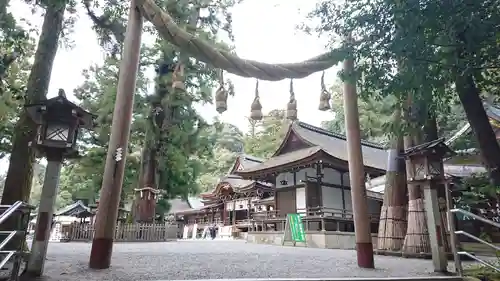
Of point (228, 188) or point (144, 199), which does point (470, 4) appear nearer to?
point (144, 199)

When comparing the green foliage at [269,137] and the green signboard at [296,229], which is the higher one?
the green foliage at [269,137]

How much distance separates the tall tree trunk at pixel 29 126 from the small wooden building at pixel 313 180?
977 cm

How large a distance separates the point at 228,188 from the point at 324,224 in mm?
13137

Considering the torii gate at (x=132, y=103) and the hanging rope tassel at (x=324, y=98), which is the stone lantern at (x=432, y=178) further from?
the hanging rope tassel at (x=324, y=98)

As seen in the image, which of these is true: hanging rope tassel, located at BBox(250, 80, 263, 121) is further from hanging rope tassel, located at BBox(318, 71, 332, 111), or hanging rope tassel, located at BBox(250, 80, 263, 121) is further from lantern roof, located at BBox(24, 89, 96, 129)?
lantern roof, located at BBox(24, 89, 96, 129)

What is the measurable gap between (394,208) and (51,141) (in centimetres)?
818

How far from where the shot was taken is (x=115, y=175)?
4.65 meters

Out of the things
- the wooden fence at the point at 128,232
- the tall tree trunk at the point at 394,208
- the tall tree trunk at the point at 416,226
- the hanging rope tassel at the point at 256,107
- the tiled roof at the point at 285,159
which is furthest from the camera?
the tiled roof at the point at 285,159

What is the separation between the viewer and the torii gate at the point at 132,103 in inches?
180

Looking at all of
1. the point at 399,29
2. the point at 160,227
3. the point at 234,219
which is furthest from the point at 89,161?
the point at 399,29

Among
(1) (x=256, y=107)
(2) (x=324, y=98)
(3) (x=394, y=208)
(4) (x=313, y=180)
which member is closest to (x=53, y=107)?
(1) (x=256, y=107)

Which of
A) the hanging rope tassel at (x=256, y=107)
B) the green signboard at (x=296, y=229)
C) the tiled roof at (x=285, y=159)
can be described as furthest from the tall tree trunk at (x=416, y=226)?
the tiled roof at (x=285, y=159)

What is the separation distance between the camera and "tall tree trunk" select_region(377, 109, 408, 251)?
351 inches

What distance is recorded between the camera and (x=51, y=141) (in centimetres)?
412
